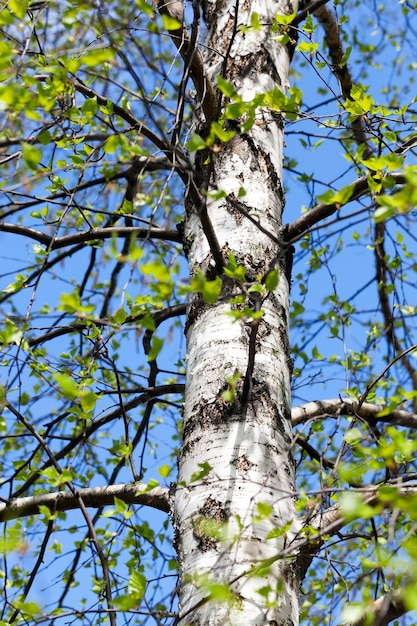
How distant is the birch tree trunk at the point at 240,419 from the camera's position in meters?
1.45

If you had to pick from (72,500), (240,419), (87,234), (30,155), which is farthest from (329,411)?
(30,155)

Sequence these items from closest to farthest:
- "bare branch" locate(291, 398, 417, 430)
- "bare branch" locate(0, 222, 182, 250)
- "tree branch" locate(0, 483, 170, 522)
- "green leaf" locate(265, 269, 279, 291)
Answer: "green leaf" locate(265, 269, 279, 291)
"tree branch" locate(0, 483, 170, 522)
"bare branch" locate(291, 398, 417, 430)
"bare branch" locate(0, 222, 182, 250)

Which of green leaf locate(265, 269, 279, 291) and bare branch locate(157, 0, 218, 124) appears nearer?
green leaf locate(265, 269, 279, 291)

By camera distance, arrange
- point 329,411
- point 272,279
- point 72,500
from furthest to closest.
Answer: point 329,411 → point 72,500 → point 272,279

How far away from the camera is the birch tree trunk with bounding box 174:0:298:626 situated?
145 cm

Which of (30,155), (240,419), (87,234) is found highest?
(87,234)

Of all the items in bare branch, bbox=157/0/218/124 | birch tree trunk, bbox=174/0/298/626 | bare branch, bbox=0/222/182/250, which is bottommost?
birch tree trunk, bbox=174/0/298/626

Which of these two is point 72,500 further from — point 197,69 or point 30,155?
point 197,69

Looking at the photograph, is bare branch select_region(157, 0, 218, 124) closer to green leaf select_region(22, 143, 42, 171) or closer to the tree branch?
green leaf select_region(22, 143, 42, 171)

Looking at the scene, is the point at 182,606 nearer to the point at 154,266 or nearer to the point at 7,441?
the point at 154,266

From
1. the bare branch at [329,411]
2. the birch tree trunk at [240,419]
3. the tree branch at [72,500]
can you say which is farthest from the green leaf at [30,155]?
the bare branch at [329,411]

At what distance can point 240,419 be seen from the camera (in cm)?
173

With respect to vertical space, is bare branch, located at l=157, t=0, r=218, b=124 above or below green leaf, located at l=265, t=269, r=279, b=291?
above

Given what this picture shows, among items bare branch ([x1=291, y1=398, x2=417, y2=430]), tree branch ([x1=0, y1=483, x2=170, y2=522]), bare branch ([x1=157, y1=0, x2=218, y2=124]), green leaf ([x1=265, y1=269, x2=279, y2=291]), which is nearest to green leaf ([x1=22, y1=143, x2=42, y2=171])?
green leaf ([x1=265, y1=269, x2=279, y2=291])
